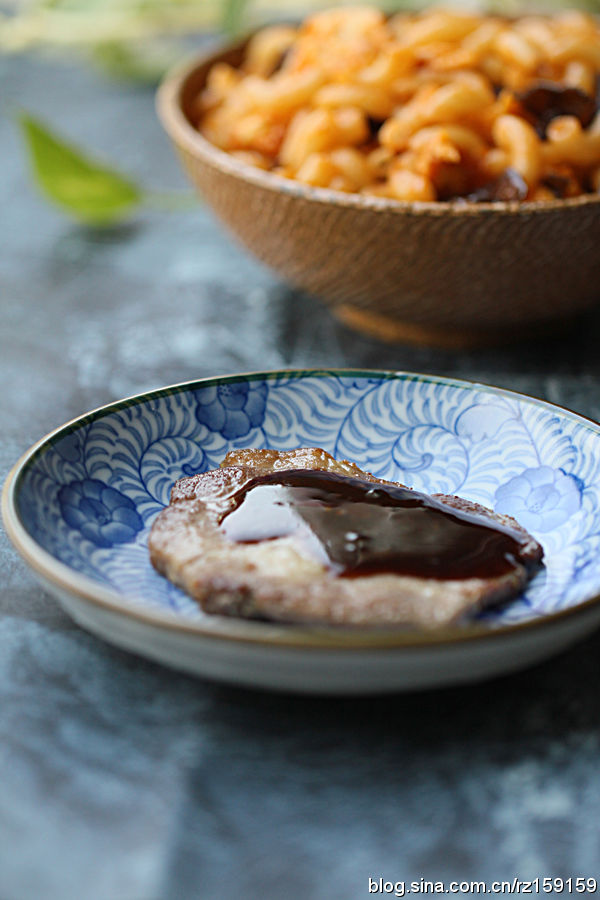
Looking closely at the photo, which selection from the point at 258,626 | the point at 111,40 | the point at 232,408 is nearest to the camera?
the point at 258,626

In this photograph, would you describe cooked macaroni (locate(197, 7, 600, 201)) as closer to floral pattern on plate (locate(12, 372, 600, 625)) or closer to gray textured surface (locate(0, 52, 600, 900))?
floral pattern on plate (locate(12, 372, 600, 625))

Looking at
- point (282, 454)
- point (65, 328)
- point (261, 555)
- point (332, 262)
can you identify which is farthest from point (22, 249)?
point (261, 555)

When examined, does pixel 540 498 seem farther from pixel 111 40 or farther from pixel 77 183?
pixel 111 40

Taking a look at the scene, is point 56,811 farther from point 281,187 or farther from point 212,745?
point 281,187

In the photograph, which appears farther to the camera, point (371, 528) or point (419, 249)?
point (419, 249)

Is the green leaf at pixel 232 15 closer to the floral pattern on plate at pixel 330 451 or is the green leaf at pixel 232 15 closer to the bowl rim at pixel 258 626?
the floral pattern on plate at pixel 330 451

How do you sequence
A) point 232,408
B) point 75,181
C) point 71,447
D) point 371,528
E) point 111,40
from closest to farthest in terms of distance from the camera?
point 371,528 < point 71,447 < point 232,408 < point 75,181 < point 111,40

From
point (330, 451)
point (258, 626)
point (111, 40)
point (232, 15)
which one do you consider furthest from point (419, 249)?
point (111, 40)

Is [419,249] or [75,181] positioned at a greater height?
[419,249]
